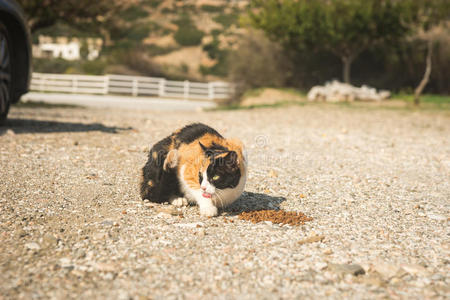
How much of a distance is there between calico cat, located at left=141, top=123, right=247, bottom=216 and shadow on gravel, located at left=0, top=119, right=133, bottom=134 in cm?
466

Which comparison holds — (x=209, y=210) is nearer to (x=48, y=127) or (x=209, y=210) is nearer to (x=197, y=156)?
(x=197, y=156)

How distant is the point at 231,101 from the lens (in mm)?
24422

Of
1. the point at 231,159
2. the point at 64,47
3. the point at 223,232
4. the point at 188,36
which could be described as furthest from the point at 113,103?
the point at 188,36

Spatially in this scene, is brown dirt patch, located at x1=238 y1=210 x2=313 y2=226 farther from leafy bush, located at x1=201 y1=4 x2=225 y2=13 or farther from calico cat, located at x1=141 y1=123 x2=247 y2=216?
leafy bush, located at x1=201 y1=4 x2=225 y2=13

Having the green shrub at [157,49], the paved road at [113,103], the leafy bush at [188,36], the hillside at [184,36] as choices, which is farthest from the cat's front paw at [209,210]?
the leafy bush at [188,36]

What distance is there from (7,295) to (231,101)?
22254 millimetres

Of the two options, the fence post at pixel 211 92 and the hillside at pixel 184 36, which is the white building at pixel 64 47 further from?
the fence post at pixel 211 92

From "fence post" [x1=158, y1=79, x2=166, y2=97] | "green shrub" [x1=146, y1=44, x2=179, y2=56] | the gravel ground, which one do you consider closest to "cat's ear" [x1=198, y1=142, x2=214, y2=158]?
the gravel ground

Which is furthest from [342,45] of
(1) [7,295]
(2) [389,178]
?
(1) [7,295]

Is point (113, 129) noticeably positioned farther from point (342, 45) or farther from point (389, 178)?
point (342, 45)

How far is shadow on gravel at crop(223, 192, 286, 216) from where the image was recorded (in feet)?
14.1

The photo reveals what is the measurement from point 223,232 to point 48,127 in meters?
6.23

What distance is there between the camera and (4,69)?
23.4ft

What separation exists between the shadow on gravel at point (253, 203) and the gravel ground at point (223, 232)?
21 millimetres
